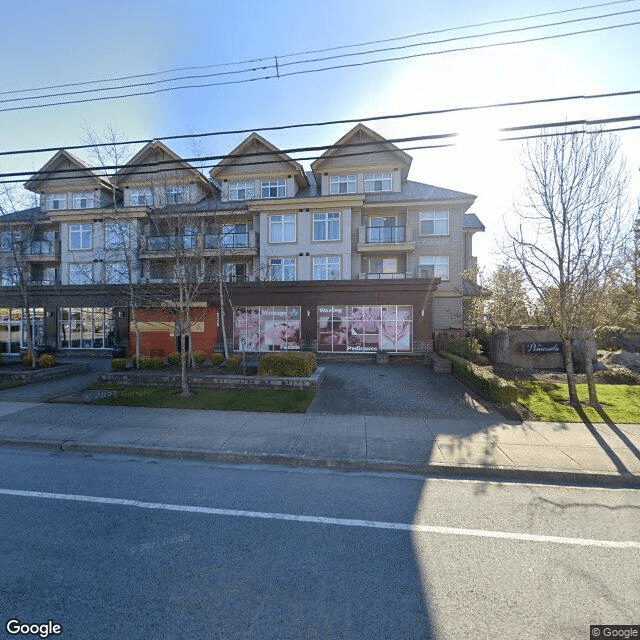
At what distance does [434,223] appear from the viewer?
2225cm

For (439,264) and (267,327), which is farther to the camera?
(439,264)

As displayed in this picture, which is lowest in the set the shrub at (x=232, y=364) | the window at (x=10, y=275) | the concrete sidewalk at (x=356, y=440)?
the concrete sidewalk at (x=356, y=440)

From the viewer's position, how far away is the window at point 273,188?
22.9m

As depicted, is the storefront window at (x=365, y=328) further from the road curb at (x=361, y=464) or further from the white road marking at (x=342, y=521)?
the white road marking at (x=342, y=521)

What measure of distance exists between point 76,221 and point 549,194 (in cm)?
2810

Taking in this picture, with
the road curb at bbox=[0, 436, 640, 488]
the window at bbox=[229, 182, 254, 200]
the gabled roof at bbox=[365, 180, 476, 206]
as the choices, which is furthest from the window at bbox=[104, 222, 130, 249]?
the gabled roof at bbox=[365, 180, 476, 206]

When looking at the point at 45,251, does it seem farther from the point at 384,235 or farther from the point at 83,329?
the point at 384,235

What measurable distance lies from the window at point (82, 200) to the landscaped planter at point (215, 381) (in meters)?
19.4

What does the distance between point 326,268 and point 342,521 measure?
18.5m

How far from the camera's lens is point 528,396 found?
961 cm

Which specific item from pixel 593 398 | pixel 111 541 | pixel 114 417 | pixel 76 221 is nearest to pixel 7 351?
pixel 76 221

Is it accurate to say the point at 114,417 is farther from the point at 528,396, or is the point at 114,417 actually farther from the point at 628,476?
the point at 528,396

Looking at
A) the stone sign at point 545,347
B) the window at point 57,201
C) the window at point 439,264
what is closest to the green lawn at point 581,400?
the stone sign at point 545,347

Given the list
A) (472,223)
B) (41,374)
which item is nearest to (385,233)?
(472,223)
